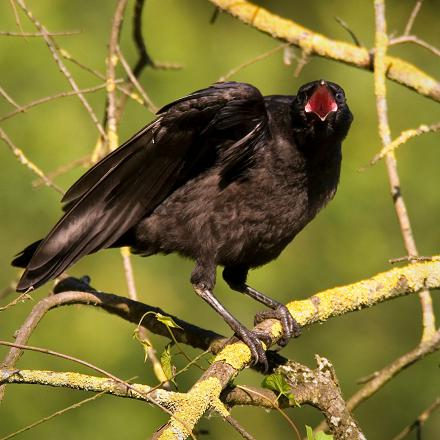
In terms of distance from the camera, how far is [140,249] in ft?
15.3

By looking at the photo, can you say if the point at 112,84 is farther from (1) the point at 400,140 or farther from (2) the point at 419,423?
(2) the point at 419,423

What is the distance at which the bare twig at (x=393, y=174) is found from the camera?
387 centimetres

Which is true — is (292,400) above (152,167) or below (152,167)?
below

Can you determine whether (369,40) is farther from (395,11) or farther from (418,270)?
(418,270)

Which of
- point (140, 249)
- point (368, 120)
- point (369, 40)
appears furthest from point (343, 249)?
point (140, 249)

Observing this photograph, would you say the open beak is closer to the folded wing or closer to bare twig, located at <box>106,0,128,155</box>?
the folded wing

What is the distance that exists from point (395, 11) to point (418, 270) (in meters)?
5.18

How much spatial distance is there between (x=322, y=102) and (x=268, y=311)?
0.96 metres

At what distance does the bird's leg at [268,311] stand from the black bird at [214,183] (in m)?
0.08

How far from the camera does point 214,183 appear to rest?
4391 mm

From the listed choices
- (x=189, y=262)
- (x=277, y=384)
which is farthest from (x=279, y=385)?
(x=189, y=262)

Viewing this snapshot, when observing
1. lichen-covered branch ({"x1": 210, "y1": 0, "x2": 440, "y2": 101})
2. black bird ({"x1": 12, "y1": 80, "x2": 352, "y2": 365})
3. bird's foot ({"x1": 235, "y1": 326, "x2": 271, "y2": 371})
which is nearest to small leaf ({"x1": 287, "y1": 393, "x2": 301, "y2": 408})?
bird's foot ({"x1": 235, "y1": 326, "x2": 271, "y2": 371})

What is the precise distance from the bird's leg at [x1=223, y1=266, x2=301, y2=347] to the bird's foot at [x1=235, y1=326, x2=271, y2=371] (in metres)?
0.11

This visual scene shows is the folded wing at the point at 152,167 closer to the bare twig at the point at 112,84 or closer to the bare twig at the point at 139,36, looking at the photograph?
the bare twig at the point at 112,84
